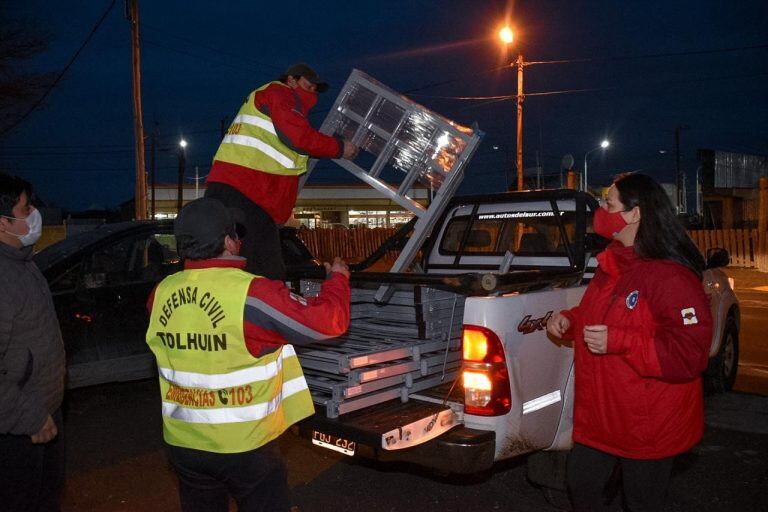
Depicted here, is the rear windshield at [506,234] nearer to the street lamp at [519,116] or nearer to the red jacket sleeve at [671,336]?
the red jacket sleeve at [671,336]

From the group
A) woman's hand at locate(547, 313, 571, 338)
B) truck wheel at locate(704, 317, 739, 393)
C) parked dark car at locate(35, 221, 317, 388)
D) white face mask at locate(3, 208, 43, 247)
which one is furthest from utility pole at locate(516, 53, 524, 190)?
white face mask at locate(3, 208, 43, 247)

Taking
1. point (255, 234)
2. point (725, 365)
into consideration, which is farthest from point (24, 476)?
point (725, 365)

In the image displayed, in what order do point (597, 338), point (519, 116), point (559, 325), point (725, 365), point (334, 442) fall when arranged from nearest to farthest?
point (597, 338), point (559, 325), point (334, 442), point (725, 365), point (519, 116)

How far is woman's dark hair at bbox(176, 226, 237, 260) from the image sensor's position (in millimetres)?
2459

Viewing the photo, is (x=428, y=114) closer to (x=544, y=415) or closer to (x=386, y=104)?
(x=386, y=104)

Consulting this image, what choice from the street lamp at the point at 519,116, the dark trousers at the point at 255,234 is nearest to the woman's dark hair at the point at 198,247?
the dark trousers at the point at 255,234

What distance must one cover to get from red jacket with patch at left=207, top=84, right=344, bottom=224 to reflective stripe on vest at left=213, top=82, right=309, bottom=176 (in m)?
0.03

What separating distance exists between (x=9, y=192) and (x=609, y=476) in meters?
2.91

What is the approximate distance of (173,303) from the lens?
2480 millimetres

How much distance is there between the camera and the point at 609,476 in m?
2.88

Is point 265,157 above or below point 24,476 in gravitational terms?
above

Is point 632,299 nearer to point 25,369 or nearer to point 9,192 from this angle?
point 25,369

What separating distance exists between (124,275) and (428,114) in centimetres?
361

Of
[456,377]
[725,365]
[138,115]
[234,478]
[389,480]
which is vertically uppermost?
[138,115]
